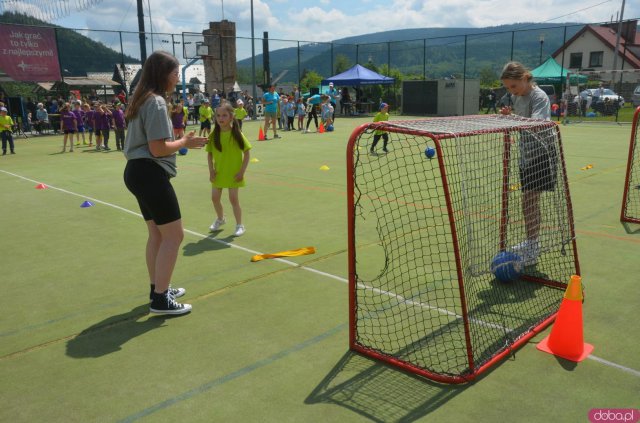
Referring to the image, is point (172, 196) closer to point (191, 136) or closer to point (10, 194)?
point (191, 136)

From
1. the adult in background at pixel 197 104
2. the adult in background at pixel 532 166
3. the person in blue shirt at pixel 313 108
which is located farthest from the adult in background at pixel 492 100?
the adult in background at pixel 532 166

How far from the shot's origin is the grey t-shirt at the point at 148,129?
391 centimetres

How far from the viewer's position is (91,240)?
708cm

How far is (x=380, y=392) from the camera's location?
341cm

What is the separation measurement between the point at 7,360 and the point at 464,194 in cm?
361

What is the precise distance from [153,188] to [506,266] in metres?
3.29

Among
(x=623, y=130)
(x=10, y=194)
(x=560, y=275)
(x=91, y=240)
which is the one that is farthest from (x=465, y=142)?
(x=623, y=130)

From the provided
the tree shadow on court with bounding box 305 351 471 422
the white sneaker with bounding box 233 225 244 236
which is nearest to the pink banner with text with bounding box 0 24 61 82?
the white sneaker with bounding box 233 225 244 236

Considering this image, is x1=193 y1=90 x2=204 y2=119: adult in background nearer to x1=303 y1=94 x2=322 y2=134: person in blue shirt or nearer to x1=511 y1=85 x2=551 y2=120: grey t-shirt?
x1=303 y1=94 x2=322 y2=134: person in blue shirt

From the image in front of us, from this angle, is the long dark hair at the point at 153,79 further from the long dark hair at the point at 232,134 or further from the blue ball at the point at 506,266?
the blue ball at the point at 506,266

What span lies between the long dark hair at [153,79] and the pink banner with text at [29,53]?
2590 centimetres

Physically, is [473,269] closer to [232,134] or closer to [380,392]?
[380,392]

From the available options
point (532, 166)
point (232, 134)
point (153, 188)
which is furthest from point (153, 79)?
point (532, 166)

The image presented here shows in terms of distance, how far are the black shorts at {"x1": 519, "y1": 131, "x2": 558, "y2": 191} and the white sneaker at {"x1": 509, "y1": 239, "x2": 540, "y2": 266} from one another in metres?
0.53
